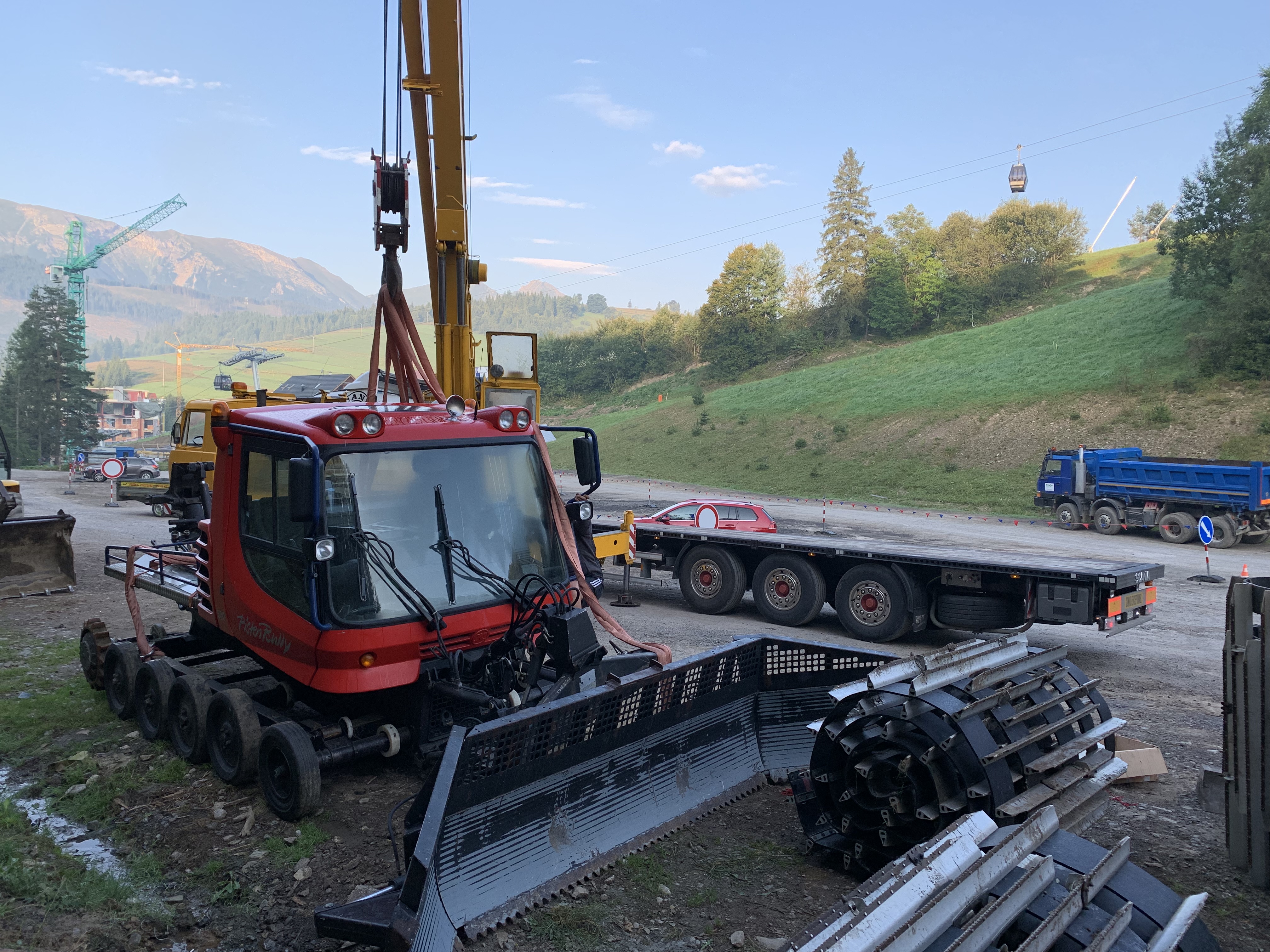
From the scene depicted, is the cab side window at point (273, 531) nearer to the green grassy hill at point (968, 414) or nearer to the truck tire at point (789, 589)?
the truck tire at point (789, 589)

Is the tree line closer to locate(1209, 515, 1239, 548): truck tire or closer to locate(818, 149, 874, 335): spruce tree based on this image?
locate(818, 149, 874, 335): spruce tree

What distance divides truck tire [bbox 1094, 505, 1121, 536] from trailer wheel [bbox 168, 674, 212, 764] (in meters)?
22.8

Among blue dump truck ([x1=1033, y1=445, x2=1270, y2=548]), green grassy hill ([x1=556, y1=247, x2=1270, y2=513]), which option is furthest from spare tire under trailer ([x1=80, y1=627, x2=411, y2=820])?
green grassy hill ([x1=556, y1=247, x2=1270, y2=513])

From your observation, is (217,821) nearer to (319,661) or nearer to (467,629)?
(319,661)

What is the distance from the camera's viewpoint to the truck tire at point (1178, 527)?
837 inches

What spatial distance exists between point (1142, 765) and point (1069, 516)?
783 inches

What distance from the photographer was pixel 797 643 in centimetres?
582

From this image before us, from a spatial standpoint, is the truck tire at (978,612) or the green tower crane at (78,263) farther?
the green tower crane at (78,263)

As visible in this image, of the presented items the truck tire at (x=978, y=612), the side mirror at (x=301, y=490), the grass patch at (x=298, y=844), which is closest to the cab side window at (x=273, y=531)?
the side mirror at (x=301, y=490)

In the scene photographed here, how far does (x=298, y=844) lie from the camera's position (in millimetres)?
4836

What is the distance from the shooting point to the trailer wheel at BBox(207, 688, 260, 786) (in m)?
5.41

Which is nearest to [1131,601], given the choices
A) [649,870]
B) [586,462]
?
[586,462]

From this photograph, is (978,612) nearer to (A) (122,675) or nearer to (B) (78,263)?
(A) (122,675)

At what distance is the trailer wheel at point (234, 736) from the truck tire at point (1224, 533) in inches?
840
